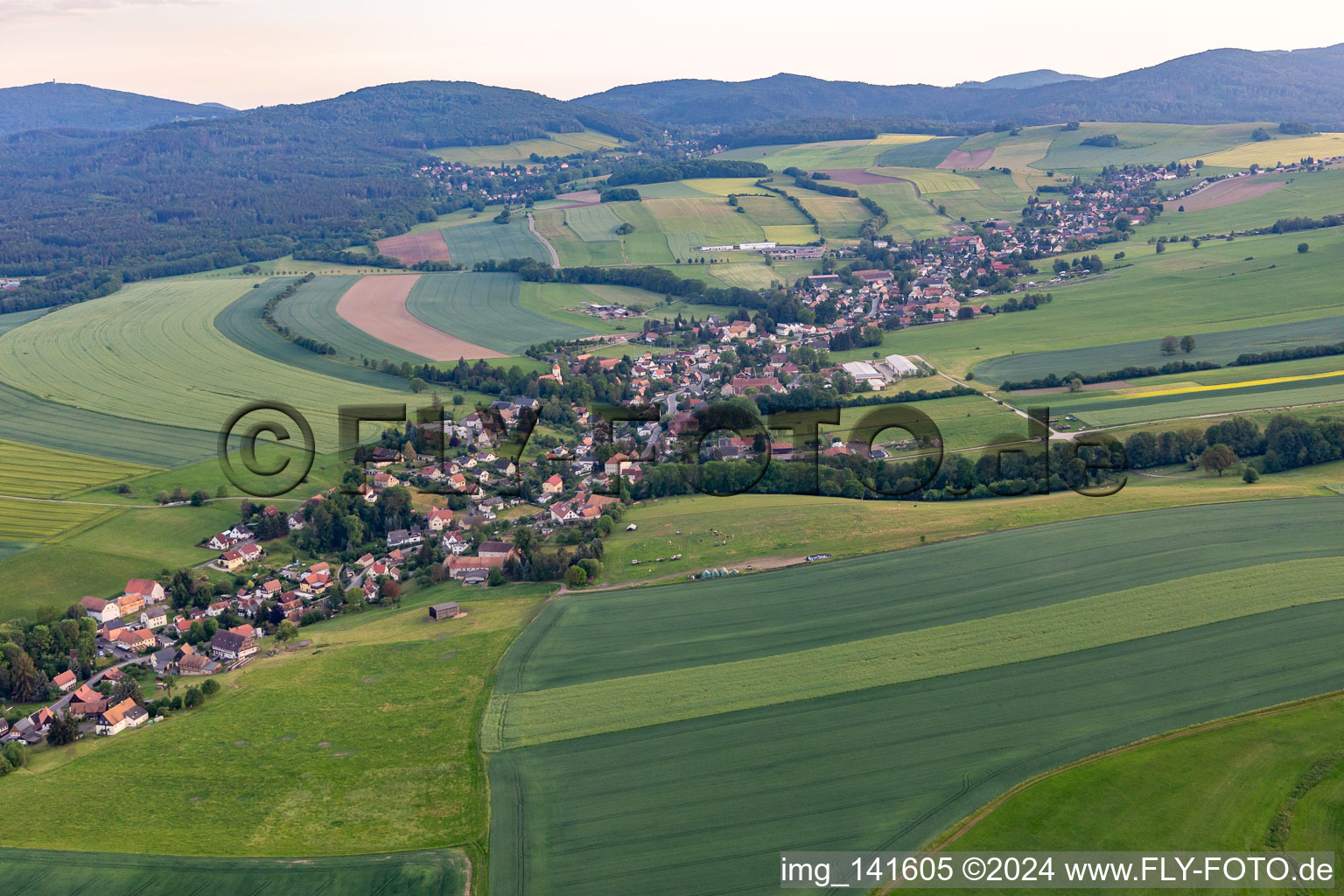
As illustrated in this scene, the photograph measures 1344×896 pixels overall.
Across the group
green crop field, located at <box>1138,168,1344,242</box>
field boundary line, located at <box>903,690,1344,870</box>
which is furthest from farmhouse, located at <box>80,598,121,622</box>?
green crop field, located at <box>1138,168,1344,242</box>

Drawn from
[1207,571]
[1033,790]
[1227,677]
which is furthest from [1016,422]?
[1033,790]

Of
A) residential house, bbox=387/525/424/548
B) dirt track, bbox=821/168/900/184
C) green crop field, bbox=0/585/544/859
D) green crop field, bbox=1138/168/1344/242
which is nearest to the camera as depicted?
green crop field, bbox=0/585/544/859

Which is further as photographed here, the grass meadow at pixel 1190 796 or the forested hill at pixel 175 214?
the forested hill at pixel 175 214

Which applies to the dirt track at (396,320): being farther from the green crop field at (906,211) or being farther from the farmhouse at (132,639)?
the green crop field at (906,211)

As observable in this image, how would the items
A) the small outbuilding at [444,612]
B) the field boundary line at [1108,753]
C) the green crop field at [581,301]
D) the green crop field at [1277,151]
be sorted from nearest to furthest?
the field boundary line at [1108,753], the small outbuilding at [444,612], the green crop field at [581,301], the green crop field at [1277,151]

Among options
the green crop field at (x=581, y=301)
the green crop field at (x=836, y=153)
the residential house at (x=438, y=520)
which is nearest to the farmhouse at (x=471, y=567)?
the residential house at (x=438, y=520)

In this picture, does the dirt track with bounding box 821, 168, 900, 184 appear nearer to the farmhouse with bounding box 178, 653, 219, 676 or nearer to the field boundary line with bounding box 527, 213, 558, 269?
the field boundary line with bounding box 527, 213, 558, 269

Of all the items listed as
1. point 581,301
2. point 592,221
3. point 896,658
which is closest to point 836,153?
point 592,221
